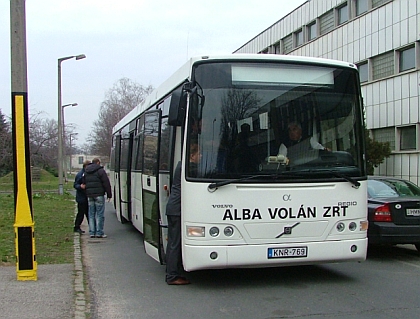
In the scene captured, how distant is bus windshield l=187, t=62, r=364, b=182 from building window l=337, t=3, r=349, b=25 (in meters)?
25.2

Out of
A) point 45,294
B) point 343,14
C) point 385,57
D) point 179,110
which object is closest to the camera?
point 45,294

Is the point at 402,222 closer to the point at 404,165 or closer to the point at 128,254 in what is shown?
the point at 128,254

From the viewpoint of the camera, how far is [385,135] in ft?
91.8

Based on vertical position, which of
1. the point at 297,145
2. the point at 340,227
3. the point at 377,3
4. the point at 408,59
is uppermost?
the point at 377,3

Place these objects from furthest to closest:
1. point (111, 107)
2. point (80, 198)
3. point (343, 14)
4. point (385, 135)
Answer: point (111, 107) → point (343, 14) → point (385, 135) → point (80, 198)

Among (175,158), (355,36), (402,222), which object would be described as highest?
(355,36)

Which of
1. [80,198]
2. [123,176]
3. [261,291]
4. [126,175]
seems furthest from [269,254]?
[123,176]

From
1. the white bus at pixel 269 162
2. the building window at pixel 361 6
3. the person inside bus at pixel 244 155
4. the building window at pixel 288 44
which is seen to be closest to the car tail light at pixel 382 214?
the white bus at pixel 269 162

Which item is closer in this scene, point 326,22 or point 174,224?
point 174,224

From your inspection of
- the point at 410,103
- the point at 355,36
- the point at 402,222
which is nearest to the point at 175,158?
the point at 402,222

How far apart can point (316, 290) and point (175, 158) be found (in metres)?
2.65

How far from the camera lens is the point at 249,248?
7.14 meters

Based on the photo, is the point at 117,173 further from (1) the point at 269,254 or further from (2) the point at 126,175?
(1) the point at 269,254

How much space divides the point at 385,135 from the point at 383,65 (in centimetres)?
354
